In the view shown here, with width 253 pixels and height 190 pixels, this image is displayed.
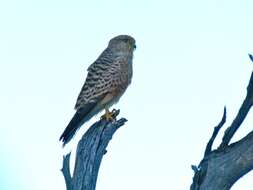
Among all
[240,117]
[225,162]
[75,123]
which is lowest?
[225,162]

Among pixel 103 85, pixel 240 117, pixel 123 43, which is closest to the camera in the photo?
pixel 240 117

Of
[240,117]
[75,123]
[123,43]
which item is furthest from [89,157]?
[123,43]

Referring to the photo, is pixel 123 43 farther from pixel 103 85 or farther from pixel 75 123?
pixel 75 123

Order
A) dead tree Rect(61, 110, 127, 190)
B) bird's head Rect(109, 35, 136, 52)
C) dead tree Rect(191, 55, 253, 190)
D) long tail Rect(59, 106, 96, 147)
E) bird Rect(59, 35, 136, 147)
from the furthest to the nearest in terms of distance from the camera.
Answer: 1. bird's head Rect(109, 35, 136, 52)
2. bird Rect(59, 35, 136, 147)
3. long tail Rect(59, 106, 96, 147)
4. dead tree Rect(61, 110, 127, 190)
5. dead tree Rect(191, 55, 253, 190)

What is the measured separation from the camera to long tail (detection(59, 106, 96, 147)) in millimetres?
7379

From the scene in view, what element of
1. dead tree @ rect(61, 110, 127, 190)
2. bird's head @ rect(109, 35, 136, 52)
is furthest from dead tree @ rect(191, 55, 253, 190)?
bird's head @ rect(109, 35, 136, 52)

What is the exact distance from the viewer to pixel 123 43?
9.18 m

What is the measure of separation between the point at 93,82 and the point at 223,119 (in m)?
2.97

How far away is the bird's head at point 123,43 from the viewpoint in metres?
9.09

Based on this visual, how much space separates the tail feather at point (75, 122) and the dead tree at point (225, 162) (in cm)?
213

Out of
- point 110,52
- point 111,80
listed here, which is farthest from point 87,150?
point 110,52

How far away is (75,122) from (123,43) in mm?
1898

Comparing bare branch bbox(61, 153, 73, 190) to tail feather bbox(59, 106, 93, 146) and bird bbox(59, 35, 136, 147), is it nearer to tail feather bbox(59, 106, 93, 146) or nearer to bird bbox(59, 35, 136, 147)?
tail feather bbox(59, 106, 93, 146)

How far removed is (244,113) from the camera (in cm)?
572
